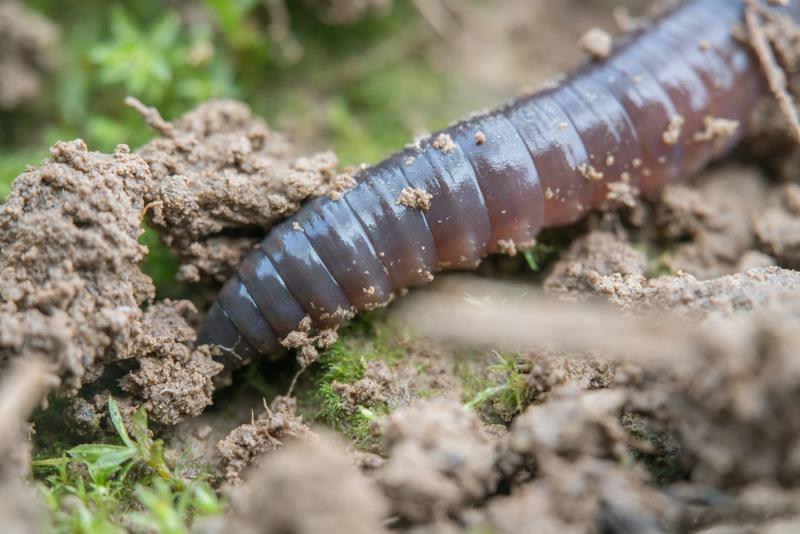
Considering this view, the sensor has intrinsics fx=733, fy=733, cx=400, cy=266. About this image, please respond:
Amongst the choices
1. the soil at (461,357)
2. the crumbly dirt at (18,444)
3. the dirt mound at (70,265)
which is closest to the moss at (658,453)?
the soil at (461,357)

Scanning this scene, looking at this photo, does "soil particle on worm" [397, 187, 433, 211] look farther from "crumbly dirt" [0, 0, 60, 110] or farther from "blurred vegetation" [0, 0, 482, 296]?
"crumbly dirt" [0, 0, 60, 110]

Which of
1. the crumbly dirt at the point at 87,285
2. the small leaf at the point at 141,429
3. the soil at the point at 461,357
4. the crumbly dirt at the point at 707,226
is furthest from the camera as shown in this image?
the crumbly dirt at the point at 707,226

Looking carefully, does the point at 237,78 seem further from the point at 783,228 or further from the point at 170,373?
the point at 783,228

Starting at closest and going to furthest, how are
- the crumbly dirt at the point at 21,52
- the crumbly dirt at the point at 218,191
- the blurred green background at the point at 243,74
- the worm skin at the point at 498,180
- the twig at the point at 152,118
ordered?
the worm skin at the point at 498,180, the crumbly dirt at the point at 218,191, the twig at the point at 152,118, the blurred green background at the point at 243,74, the crumbly dirt at the point at 21,52

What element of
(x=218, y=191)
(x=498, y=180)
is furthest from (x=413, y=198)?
(x=218, y=191)

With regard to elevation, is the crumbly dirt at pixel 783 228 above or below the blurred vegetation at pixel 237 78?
below

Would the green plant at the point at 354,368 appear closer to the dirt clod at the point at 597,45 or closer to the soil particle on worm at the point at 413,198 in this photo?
the soil particle on worm at the point at 413,198

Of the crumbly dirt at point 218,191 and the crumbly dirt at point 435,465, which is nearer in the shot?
the crumbly dirt at point 435,465
